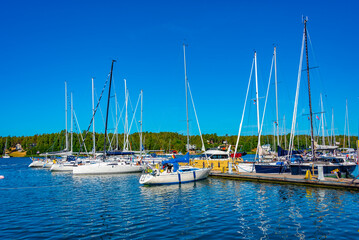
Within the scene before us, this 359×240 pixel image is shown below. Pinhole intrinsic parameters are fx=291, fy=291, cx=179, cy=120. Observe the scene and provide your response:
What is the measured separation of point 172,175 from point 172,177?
23 cm

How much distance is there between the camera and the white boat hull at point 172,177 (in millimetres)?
31641

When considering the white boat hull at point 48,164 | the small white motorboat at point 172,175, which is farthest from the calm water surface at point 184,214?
the white boat hull at point 48,164

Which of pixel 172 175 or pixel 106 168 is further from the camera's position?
pixel 106 168

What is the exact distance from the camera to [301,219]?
16.8 m

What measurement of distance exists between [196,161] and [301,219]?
27959 mm

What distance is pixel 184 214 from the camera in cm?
1881

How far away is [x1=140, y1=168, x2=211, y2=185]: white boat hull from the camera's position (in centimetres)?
3164

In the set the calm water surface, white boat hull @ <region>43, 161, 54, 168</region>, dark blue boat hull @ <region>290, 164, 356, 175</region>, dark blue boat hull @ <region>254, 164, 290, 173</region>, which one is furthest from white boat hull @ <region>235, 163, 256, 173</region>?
white boat hull @ <region>43, 161, 54, 168</region>

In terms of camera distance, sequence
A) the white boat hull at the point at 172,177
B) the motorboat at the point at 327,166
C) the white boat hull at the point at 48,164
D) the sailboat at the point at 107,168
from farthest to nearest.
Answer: the white boat hull at the point at 48,164, the sailboat at the point at 107,168, the motorboat at the point at 327,166, the white boat hull at the point at 172,177

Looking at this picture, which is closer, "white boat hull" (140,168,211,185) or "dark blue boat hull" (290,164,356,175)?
"white boat hull" (140,168,211,185)

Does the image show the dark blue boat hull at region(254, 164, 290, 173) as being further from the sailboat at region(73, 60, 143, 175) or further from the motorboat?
the sailboat at region(73, 60, 143, 175)

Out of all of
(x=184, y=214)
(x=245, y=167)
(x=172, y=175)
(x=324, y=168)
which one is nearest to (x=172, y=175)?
(x=172, y=175)

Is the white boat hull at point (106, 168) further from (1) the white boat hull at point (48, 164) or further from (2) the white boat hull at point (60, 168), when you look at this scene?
(1) the white boat hull at point (48, 164)

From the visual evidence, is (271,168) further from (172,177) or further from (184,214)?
(184,214)
